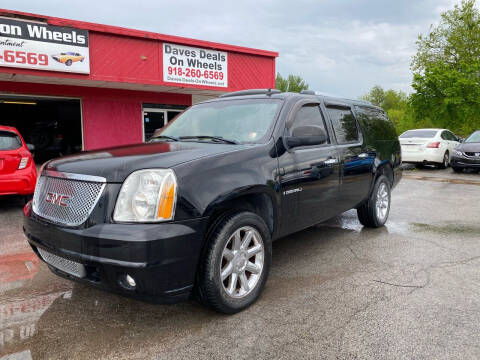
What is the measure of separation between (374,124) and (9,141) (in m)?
6.21

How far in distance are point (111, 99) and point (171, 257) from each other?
41.2ft

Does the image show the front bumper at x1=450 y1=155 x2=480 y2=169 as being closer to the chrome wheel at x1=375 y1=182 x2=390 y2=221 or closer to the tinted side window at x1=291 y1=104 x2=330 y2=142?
the chrome wheel at x1=375 y1=182 x2=390 y2=221

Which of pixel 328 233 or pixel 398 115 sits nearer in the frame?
pixel 328 233

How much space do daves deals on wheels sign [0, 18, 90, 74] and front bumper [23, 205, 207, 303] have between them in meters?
9.82

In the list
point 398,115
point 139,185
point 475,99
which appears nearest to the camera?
point 139,185

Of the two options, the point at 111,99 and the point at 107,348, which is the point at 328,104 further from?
the point at 111,99

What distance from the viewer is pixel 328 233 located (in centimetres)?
559

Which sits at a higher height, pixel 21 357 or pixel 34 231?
pixel 34 231

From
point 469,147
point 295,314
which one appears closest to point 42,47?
point 295,314

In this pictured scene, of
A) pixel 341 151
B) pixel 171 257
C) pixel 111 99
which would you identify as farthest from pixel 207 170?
pixel 111 99

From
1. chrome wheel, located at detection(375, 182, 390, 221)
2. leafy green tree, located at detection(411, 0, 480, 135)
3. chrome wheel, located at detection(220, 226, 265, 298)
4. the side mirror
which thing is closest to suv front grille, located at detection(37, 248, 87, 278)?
chrome wheel, located at detection(220, 226, 265, 298)

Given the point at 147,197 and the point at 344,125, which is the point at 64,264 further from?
Answer: the point at 344,125

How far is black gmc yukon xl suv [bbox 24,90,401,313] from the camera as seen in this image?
2.59m

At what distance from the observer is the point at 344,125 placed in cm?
488
